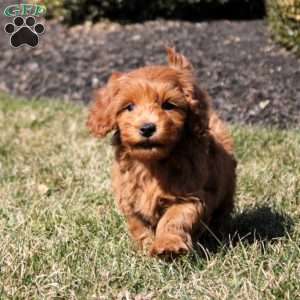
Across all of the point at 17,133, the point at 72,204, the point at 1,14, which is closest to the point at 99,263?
the point at 72,204

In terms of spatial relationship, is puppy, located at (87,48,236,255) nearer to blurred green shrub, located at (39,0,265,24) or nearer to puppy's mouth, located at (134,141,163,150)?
puppy's mouth, located at (134,141,163,150)

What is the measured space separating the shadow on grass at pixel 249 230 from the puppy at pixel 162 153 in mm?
177

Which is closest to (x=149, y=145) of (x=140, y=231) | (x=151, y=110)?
(x=151, y=110)

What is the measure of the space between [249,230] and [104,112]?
1261 millimetres

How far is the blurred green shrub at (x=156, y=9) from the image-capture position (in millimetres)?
11578

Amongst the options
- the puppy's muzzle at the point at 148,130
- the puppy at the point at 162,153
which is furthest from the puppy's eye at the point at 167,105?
the puppy's muzzle at the point at 148,130

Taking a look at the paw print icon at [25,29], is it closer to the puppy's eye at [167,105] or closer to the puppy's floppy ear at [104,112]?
the puppy's floppy ear at [104,112]

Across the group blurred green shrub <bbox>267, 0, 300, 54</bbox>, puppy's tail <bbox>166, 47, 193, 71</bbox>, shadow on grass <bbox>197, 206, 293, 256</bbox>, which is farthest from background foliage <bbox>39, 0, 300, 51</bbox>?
puppy's tail <bbox>166, 47, 193, 71</bbox>

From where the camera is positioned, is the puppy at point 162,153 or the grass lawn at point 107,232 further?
the puppy at point 162,153

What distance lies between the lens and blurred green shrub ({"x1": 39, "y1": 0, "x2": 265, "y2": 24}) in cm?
1158

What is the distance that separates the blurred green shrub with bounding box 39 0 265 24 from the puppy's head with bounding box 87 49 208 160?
23.3ft

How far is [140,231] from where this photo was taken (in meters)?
4.56

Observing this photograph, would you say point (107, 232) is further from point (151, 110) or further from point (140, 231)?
point (151, 110)

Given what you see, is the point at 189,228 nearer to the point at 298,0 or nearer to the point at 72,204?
the point at 72,204
